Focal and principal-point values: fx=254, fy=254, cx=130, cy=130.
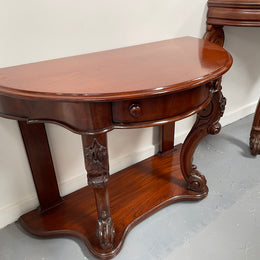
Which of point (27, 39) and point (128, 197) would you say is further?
point (128, 197)

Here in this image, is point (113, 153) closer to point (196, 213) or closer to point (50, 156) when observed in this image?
point (50, 156)

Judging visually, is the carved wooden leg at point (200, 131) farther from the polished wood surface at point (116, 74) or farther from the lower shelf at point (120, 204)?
the polished wood surface at point (116, 74)

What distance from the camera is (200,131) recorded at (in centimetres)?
111

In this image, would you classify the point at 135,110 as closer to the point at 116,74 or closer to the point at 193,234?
the point at 116,74

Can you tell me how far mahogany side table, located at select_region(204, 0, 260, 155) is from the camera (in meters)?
1.20

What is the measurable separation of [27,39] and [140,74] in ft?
1.56

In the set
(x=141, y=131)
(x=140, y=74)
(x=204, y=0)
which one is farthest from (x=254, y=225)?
(x=204, y=0)

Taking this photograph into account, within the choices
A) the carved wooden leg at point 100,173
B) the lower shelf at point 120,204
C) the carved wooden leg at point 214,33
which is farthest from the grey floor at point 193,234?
the carved wooden leg at point 214,33

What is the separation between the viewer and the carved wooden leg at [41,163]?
105 centimetres

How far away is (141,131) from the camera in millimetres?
1482

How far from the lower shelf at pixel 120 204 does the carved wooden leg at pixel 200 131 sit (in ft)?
0.22

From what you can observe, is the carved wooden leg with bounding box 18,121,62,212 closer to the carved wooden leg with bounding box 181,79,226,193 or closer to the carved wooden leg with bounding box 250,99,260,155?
the carved wooden leg with bounding box 181,79,226,193

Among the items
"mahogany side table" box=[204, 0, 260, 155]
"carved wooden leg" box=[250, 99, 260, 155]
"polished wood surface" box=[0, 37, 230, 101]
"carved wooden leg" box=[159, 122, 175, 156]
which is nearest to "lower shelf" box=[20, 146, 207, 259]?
"carved wooden leg" box=[159, 122, 175, 156]

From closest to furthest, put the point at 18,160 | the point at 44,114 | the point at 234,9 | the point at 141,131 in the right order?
the point at 44,114, the point at 18,160, the point at 234,9, the point at 141,131
